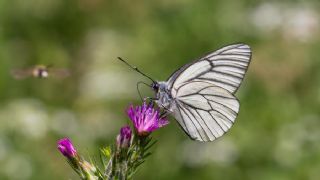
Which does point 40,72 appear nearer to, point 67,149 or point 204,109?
point 67,149

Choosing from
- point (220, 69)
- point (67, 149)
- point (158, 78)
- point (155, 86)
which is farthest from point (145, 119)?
point (158, 78)

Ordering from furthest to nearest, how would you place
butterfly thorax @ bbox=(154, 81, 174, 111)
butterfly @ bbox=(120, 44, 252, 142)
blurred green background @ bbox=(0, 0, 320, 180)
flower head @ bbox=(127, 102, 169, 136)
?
blurred green background @ bbox=(0, 0, 320, 180) → butterfly @ bbox=(120, 44, 252, 142) → butterfly thorax @ bbox=(154, 81, 174, 111) → flower head @ bbox=(127, 102, 169, 136)

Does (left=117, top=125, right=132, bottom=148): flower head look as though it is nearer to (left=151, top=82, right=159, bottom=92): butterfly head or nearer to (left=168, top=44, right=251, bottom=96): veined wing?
(left=151, top=82, right=159, bottom=92): butterfly head

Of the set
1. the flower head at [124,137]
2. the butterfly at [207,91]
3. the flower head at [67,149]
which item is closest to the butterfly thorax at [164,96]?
the butterfly at [207,91]

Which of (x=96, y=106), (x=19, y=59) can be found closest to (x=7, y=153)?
(x=96, y=106)

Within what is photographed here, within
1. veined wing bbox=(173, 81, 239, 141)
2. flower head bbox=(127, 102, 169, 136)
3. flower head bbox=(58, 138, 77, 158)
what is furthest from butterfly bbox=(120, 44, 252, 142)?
flower head bbox=(58, 138, 77, 158)

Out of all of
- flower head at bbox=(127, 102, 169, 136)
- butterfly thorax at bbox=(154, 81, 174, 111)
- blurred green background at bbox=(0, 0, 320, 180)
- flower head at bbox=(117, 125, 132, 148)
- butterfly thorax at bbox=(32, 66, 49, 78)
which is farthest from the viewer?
blurred green background at bbox=(0, 0, 320, 180)

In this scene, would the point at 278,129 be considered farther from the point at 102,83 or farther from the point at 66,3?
the point at 66,3

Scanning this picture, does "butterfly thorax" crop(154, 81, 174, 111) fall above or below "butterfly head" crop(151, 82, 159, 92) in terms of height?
below
